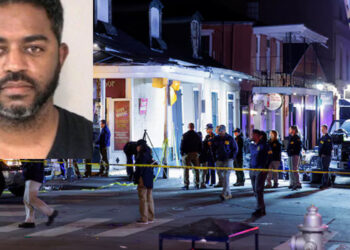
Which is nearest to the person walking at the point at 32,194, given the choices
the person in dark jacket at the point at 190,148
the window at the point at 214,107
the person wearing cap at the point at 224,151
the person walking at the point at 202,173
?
the person wearing cap at the point at 224,151

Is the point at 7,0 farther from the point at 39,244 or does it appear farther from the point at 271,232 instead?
the point at 271,232

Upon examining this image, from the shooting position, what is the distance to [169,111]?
26.4 meters

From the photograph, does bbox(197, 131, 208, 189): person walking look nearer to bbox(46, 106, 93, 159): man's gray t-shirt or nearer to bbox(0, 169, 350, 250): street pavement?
bbox(0, 169, 350, 250): street pavement

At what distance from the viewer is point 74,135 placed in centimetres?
→ 704

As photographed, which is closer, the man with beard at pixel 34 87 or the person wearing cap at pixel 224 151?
the man with beard at pixel 34 87

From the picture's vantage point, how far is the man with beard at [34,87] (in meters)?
6.57

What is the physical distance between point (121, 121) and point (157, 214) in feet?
32.1

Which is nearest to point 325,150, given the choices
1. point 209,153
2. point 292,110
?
point 209,153

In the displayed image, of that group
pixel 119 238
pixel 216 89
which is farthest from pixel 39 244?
pixel 216 89

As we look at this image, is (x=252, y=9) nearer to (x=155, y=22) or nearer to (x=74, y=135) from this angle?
(x=155, y=22)

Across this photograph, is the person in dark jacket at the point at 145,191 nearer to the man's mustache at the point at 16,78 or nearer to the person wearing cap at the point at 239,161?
the man's mustache at the point at 16,78

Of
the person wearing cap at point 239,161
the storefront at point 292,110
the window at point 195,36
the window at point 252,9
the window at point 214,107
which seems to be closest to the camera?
the person wearing cap at point 239,161

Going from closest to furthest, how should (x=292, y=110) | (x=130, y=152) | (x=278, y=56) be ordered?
(x=130, y=152) < (x=278, y=56) < (x=292, y=110)

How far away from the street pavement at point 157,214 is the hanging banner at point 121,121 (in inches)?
113
